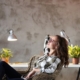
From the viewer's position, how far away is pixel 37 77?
2.98 m

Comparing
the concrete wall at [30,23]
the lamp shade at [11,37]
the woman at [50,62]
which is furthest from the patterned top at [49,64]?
the concrete wall at [30,23]

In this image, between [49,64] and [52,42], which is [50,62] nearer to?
[49,64]

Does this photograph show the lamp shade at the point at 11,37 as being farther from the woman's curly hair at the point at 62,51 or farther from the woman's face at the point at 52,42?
the woman's curly hair at the point at 62,51

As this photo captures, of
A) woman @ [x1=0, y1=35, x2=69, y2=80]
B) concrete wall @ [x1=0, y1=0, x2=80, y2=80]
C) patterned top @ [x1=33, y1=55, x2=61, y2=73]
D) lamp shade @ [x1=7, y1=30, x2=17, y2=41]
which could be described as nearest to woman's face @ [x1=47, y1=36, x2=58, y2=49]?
woman @ [x1=0, y1=35, x2=69, y2=80]

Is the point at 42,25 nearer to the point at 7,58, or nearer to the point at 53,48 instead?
the point at 7,58

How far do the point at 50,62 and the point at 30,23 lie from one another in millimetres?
1818

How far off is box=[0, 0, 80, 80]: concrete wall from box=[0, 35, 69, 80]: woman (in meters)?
1.43

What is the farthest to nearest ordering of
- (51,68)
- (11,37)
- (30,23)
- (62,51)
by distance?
(30,23)
(11,37)
(62,51)
(51,68)

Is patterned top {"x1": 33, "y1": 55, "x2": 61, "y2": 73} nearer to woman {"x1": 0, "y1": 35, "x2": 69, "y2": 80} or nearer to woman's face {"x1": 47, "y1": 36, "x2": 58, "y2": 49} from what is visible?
woman {"x1": 0, "y1": 35, "x2": 69, "y2": 80}

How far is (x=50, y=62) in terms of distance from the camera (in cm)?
292

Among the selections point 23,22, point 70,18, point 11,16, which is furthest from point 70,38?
point 11,16

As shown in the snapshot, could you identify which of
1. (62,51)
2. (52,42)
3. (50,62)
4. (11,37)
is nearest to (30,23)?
(11,37)

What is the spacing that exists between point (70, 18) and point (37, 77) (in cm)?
201

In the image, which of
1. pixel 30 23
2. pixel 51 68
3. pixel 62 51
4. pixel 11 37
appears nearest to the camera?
pixel 51 68
